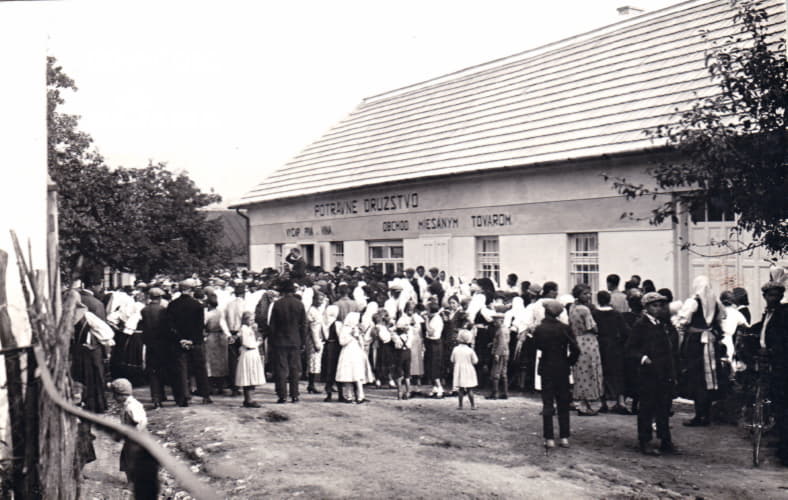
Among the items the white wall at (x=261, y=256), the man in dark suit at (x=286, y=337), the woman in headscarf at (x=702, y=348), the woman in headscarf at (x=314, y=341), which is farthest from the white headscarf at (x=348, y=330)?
the white wall at (x=261, y=256)

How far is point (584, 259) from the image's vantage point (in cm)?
1570

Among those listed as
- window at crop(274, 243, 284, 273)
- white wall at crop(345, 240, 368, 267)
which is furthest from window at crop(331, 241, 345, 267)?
window at crop(274, 243, 284, 273)

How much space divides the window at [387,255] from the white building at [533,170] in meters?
0.04

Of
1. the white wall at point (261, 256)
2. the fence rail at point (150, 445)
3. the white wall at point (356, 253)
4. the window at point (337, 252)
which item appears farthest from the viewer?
the white wall at point (261, 256)

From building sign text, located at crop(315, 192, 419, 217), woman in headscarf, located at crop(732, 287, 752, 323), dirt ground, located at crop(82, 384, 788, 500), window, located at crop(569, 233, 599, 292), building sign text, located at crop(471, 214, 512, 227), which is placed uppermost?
building sign text, located at crop(315, 192, 419, 217)

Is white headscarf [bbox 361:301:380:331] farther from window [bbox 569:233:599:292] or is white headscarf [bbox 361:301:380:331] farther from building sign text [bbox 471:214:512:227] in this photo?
building sign text [bbox 471:214:512:227]

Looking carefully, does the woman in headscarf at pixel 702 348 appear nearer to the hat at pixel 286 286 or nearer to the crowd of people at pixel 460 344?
the crowd of people at pixel 460 344

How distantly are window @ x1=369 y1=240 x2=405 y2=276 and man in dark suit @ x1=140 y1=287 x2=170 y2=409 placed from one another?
10054 mm

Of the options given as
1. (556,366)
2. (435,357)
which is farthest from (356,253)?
(556,366)

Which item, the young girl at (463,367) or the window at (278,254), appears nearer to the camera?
the young girl at (463,367)

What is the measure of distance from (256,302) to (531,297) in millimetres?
4622

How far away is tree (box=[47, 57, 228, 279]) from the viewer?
1756cm

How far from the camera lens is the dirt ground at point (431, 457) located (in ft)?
23.7

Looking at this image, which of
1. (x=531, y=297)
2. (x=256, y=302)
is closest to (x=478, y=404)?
(x=531, y=297)
